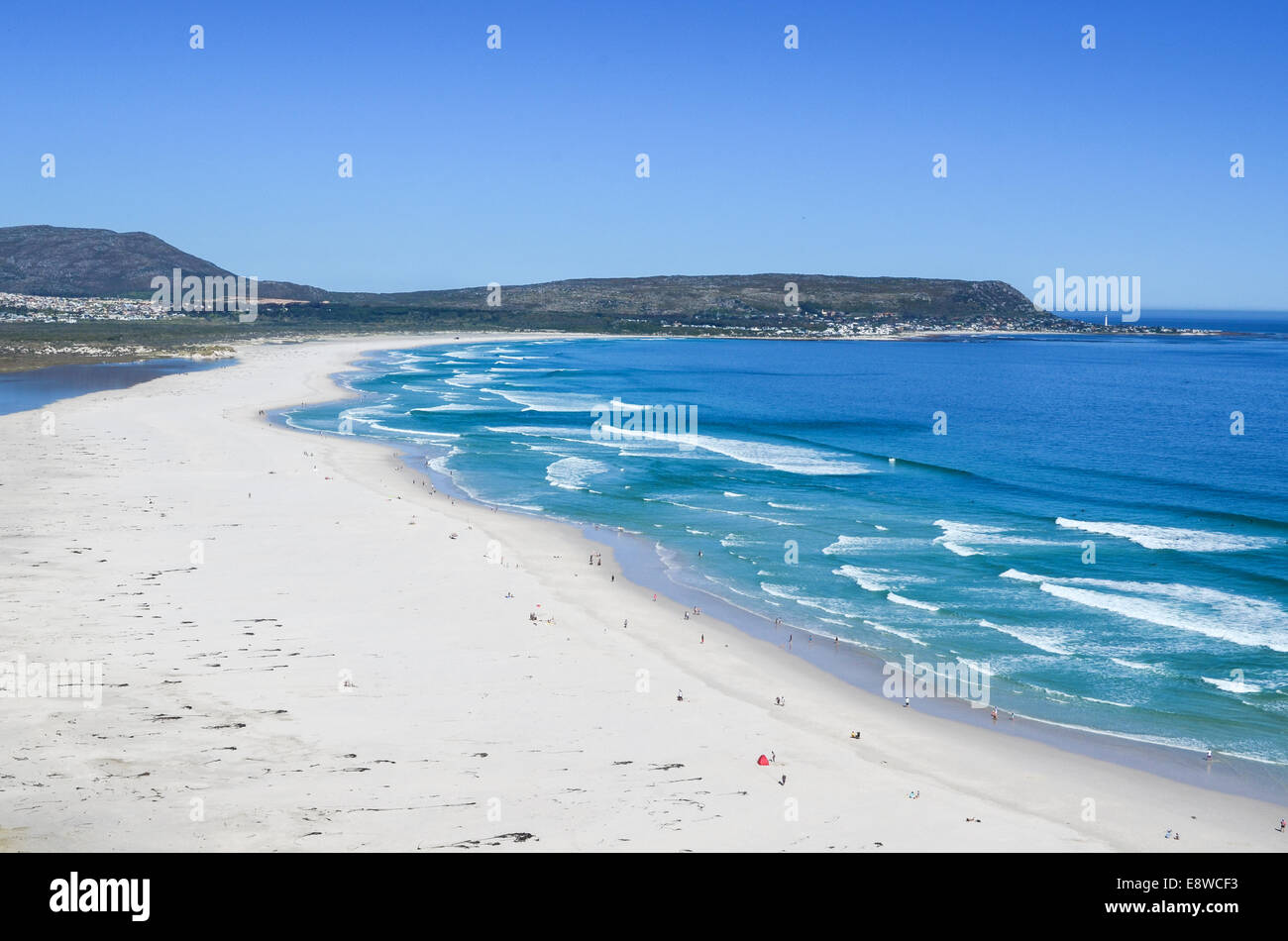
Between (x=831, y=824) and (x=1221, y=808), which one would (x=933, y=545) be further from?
(x=831, y=824)

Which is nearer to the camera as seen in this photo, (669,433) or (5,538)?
(5,538)

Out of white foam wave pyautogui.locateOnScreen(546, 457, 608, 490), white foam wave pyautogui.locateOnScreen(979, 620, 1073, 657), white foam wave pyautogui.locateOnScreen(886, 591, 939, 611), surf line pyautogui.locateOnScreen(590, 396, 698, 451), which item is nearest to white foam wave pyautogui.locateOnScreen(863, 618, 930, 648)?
white foam wave pyautogui.locateOnScreen(886, 591, 939, 611)

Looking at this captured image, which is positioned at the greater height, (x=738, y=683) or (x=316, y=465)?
(x=316, y=465)

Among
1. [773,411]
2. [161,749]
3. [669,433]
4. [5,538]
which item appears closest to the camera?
[161,749]

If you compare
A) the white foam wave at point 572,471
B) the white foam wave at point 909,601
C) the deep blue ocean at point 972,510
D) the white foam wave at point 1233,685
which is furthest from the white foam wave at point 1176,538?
the white foam wave at point 572,471

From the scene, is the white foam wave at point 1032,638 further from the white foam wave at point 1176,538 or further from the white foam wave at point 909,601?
the white foam wave at point 1176,538

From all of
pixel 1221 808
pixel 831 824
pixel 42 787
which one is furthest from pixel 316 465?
pixel 1221 808

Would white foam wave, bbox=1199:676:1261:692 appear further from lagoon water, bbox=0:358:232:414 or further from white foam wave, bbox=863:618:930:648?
lagoon water, bbox=0:358:232:414
